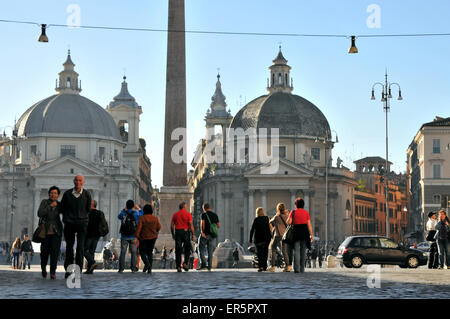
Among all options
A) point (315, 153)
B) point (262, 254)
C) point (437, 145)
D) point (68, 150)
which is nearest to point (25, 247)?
point (262, 254)

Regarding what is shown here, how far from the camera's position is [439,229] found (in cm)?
2369

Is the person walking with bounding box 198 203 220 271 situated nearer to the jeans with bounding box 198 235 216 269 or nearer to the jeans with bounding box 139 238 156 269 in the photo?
the jeans with bounding box 198 235 216 269

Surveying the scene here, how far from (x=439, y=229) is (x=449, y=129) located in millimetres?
58526

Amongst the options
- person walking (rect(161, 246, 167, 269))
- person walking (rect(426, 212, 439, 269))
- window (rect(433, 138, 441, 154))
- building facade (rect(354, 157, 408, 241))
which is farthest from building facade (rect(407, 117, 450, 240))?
person walking (rect(426, 212, 439, 269))

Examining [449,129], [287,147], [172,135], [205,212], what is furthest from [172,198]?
[287,147]

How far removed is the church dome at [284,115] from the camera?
95250mm

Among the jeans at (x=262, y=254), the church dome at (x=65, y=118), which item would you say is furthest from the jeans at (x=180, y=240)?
the church dome at (x=65, y=118)

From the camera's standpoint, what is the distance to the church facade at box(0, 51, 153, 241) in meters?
89.4

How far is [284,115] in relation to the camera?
9575 centimetres

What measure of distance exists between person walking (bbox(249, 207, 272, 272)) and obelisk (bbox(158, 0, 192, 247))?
11.7 meters

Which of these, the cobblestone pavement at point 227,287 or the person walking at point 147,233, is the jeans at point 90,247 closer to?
the person walking at point 147,233

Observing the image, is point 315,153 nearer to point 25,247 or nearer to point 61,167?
point 61,167

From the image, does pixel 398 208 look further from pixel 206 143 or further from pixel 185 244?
pixel 185 244
